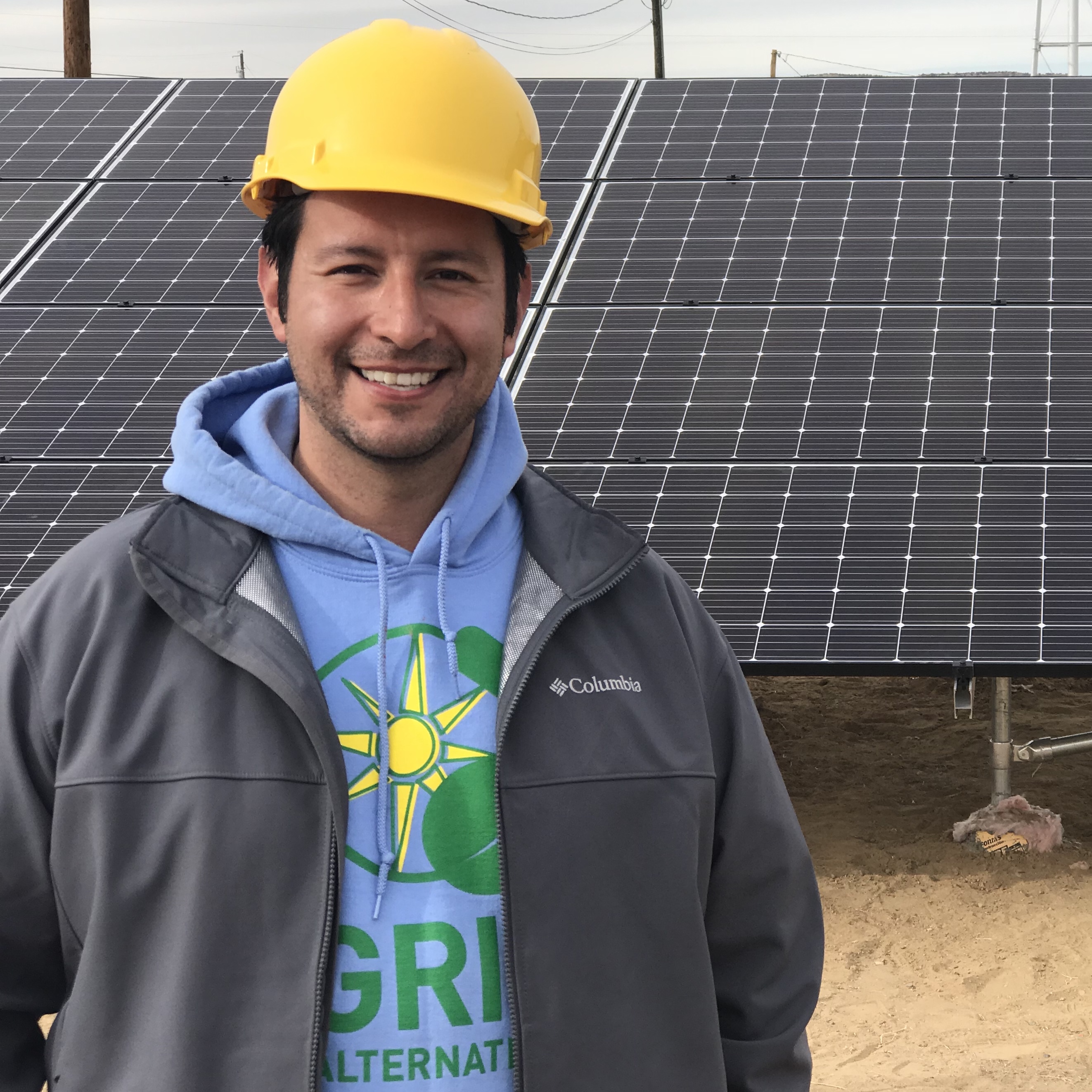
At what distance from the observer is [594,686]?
2.30 meters

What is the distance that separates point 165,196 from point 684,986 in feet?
31.6

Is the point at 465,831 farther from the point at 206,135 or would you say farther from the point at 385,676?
the point at 206,135

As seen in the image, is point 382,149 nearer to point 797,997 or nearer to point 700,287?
point 797,997

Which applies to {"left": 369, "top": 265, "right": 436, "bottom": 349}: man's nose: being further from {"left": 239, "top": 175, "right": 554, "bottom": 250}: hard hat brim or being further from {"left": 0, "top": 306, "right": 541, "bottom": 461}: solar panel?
{"left": 0, "top": 306, "right": 541, "bottom": 461}: solar panel

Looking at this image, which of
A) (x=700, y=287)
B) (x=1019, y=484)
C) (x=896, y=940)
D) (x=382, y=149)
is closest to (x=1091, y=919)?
(x=896, y=940)

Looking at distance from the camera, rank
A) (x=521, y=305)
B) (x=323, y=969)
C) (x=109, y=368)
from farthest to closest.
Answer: (x=109, y=368) < (x=521, y=305) < (x=323, y=969)

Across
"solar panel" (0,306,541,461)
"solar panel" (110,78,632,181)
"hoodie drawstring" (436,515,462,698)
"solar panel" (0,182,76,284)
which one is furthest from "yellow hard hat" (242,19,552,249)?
"solar panel" (110,78,632,181)

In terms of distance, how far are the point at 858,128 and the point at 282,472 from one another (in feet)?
31.9

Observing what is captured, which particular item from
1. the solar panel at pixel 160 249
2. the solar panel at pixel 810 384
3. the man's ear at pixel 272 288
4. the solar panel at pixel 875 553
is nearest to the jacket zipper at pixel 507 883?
the man's ear at pixel 272 288

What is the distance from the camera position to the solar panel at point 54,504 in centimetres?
706

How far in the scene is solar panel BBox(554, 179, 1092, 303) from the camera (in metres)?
9.14

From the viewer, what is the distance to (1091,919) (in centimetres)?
673

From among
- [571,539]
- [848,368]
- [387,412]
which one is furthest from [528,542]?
[848,368]

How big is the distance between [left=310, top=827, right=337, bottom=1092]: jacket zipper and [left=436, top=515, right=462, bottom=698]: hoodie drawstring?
318mm
